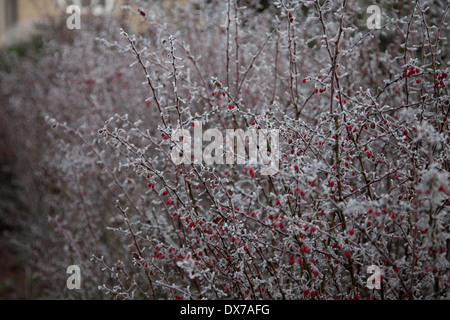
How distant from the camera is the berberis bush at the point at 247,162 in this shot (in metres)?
2.04

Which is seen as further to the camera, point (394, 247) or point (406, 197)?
point (394, 247)

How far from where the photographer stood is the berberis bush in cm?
204

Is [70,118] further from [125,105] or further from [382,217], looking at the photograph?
[382,217]

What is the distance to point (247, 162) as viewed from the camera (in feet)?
6.42

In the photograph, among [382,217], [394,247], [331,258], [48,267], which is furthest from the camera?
[48,267]

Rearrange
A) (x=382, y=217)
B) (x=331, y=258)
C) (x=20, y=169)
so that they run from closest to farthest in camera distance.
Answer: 1. (x=382, y=217)
2. (x=331, y=258)
3. (x=20, y=169)

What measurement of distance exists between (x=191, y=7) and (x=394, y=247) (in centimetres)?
307

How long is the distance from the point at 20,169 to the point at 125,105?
223 cm
